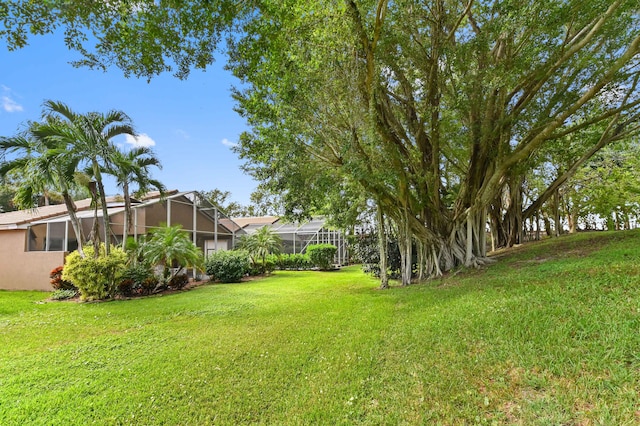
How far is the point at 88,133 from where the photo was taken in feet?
32.1

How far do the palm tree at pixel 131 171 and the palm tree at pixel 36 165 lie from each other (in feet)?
3.53

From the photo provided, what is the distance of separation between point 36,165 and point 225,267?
24.4 ft

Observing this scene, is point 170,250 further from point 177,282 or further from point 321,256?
point 321,256

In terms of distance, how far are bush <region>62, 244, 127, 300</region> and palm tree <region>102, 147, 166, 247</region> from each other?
1493mm

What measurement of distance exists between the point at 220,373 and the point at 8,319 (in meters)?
6.72

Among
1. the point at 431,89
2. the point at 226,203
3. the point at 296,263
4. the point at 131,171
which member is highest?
the point at 226,203

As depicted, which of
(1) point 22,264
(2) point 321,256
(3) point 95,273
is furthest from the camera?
(2) point 321,256

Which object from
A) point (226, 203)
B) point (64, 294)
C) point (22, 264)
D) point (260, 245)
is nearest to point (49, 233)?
point (22, 264)

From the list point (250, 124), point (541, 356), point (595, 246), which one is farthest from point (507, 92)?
point (541, 356)

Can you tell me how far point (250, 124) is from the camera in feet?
26.7

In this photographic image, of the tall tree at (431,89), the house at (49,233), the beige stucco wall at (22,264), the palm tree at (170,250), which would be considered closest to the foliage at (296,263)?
the house at (49,233)

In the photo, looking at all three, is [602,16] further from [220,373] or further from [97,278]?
[97,278]

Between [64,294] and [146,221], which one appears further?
[146,221]

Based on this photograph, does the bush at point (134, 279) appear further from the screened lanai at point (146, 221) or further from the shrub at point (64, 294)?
the screened lanai at point (146, 221)
